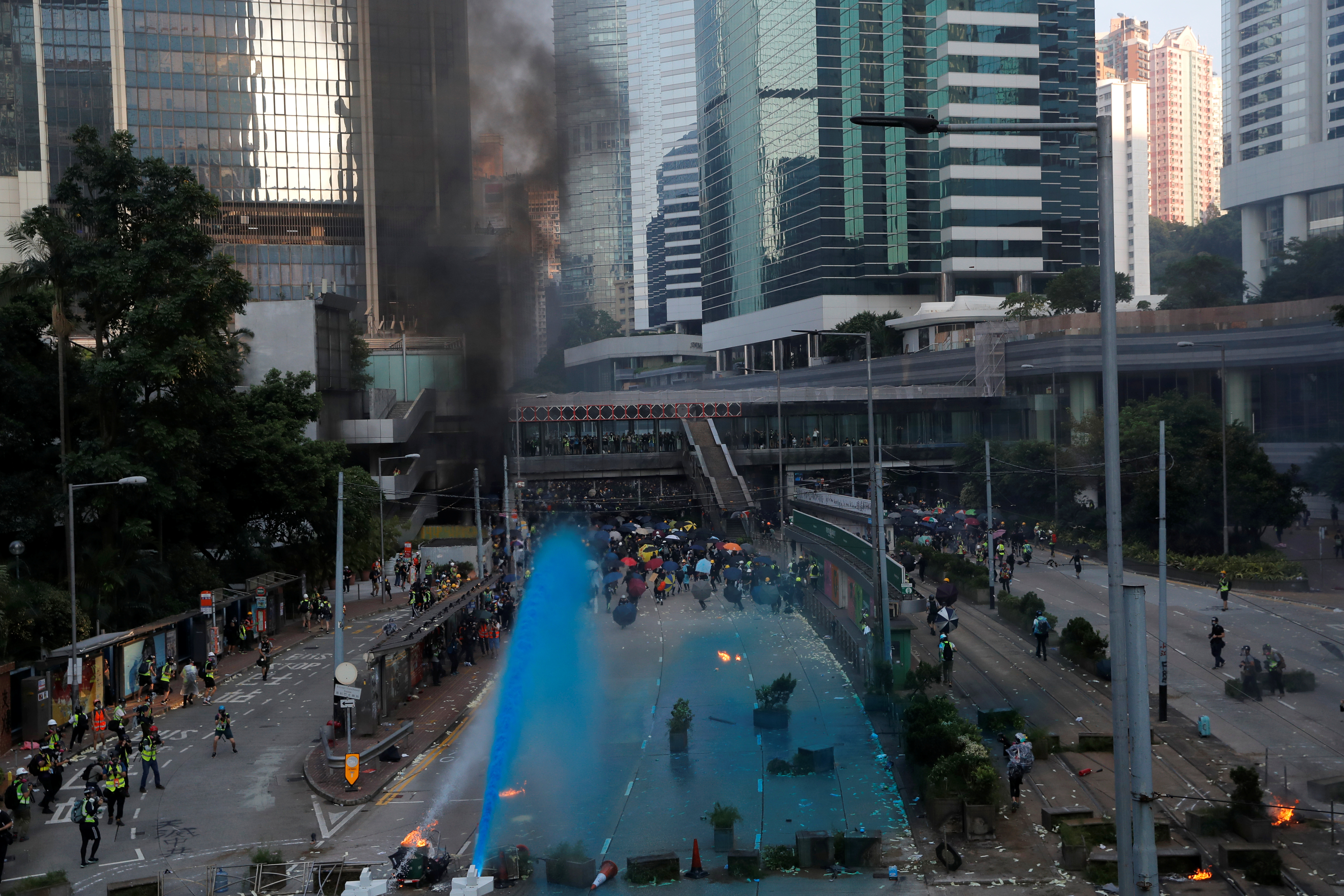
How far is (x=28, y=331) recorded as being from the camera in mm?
38094

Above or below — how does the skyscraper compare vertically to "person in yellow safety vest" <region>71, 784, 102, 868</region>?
above

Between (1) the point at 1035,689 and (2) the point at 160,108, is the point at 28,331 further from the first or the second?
(2) the point at 160,108

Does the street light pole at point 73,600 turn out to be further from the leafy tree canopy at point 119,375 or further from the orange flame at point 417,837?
the orange flame at point 417,837

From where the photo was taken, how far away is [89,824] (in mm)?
18141

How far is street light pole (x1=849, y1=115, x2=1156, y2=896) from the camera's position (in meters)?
10.1

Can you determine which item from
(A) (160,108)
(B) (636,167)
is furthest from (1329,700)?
(B) (636,167)

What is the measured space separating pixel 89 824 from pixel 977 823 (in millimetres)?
13768

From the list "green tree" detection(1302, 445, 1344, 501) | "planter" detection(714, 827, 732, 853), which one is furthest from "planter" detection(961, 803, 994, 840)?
"green tree" detection(1302, 445, 1344, 501)

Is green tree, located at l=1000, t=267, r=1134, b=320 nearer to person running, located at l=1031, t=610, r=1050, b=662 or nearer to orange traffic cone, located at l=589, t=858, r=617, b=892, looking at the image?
person running, located at l=1031, t=610, r=1050, b=662

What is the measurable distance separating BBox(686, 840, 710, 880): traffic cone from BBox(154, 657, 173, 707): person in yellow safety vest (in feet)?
64.0

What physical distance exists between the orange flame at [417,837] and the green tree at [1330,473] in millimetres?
51249

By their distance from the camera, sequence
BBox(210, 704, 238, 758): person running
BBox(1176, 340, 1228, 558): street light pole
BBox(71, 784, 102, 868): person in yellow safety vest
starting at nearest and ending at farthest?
BBox(71, 784, 102, 868): person in yellow safety vest
BBox(210, 704, 238, 758): person running
BBox(1176, 340, 1228, 558): street light pole

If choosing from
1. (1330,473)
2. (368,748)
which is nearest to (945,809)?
(368,748)

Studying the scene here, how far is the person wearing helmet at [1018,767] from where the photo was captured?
19.5 meters
